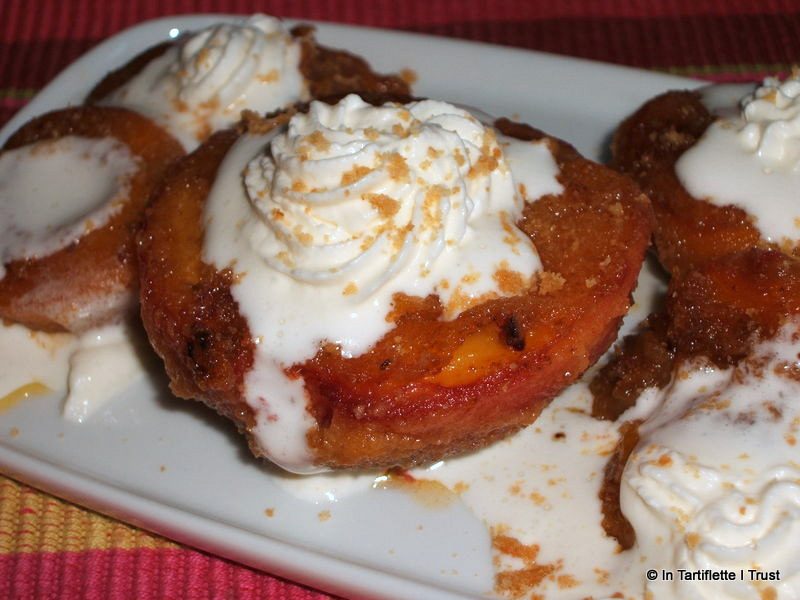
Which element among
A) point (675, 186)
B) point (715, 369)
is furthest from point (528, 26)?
point (715, 369)

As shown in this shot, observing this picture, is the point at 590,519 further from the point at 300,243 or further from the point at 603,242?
the point at 300,243

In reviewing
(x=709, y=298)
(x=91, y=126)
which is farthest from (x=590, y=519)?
(x=91, y=126)

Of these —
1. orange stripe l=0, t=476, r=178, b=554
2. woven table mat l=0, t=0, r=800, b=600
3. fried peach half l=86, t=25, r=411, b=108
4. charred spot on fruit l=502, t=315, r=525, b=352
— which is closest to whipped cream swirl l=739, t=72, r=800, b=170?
charred spot on fruit l=502, t=315, r=525, b=352

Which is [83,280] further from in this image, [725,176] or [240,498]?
[725,176]

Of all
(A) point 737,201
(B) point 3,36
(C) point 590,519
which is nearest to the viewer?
(C) point 590,519

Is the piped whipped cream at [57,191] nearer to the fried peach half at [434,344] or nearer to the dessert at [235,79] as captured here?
the dessert at [235,79]

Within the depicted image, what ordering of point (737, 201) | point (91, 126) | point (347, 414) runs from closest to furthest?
1. point (347, 414)
2. point (737, 201)
3. point (91, 126)

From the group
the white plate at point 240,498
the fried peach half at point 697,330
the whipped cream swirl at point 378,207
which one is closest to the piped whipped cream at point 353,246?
the whipped cream swirl at point 378,207
